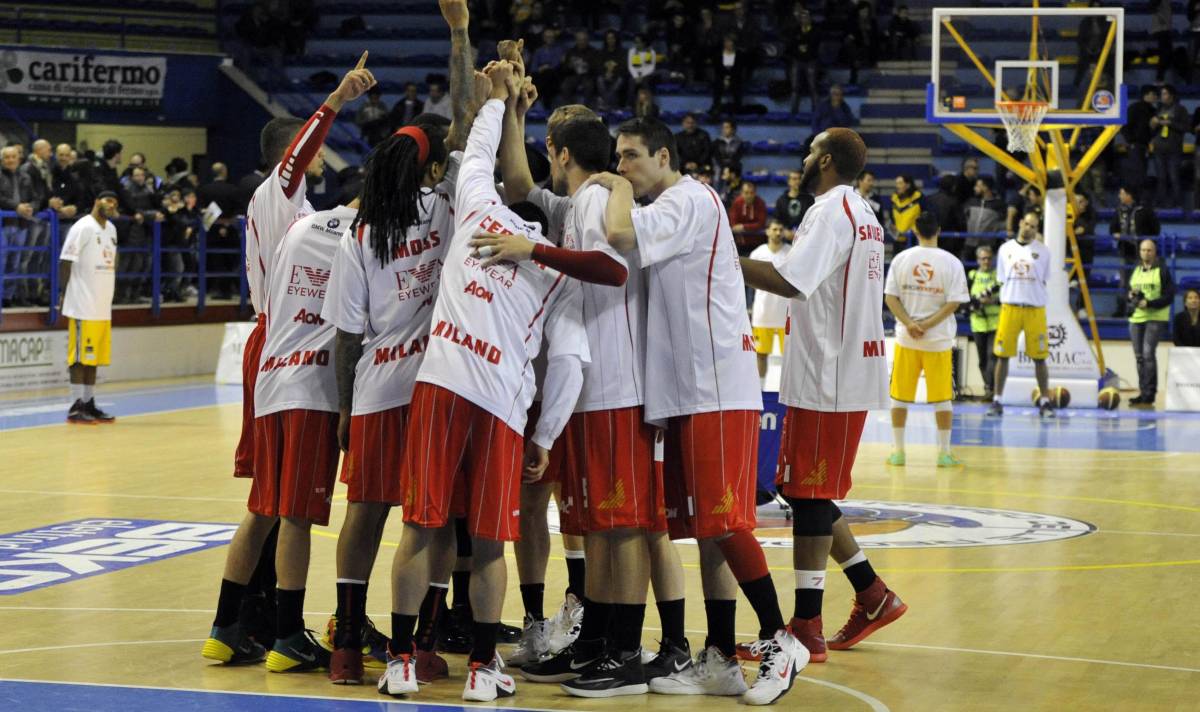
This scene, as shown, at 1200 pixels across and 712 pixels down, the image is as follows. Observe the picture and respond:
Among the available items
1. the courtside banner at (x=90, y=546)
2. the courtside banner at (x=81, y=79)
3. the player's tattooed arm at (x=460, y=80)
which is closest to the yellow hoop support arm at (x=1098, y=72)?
the courtside banner at (x=90, y=546)

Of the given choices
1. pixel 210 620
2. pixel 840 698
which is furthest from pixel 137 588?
pixel 840 698

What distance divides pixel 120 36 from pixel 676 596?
25265 millimetres

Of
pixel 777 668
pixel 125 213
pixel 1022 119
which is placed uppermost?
pixel 1022 119

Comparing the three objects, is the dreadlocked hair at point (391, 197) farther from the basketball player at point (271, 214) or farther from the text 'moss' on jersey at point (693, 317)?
the text 'moss' on jersey at point (693, 317)

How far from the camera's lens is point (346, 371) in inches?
237

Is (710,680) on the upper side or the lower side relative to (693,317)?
lower

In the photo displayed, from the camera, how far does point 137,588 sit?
796cm

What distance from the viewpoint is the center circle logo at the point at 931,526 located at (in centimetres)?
970

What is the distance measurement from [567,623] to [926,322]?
288 inches

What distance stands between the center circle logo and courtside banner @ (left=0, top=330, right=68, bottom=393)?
10.4 metres

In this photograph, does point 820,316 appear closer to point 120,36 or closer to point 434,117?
point 434,117

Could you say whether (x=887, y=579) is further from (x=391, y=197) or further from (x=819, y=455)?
(x=391, y=197)

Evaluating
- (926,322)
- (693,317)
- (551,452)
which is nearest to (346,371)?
(551,452)

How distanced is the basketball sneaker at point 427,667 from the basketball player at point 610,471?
48cm
